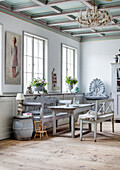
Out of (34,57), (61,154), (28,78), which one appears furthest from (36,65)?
(61,154)

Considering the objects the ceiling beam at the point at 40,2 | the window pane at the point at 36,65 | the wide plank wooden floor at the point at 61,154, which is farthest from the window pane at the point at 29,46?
the wide plank wooden floor at the point at 61,154

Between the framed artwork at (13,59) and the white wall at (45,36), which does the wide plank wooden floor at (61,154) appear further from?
the white wall at (45,36)

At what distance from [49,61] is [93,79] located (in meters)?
2.67

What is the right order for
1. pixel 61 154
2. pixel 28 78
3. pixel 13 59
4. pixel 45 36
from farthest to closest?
pixel 45 36
pixel 28 78
pixel 13 59
pixel 61 154

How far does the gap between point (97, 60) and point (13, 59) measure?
15.4 feet

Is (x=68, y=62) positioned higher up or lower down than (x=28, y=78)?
higher up

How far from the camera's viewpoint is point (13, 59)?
22.7 feet

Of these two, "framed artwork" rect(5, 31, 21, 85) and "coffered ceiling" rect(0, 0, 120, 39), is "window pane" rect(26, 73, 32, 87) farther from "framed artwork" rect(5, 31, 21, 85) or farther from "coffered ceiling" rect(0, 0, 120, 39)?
"coffered ceiling" rect(0, 0, 120, 39)

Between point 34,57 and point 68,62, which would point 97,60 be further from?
point 34,57

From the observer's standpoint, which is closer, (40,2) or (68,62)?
(40,2)

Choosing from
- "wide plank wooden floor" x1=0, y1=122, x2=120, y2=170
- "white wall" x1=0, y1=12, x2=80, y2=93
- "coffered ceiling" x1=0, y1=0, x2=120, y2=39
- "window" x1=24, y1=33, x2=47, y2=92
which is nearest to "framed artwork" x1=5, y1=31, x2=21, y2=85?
"white wall" x1=0, y1=12, x2=80, y2=93

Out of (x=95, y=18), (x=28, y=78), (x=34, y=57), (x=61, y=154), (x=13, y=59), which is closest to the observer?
(x=61, y=154)

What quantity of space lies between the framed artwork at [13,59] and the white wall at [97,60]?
4.37 m

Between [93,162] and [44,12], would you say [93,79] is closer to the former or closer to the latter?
[44,12]
